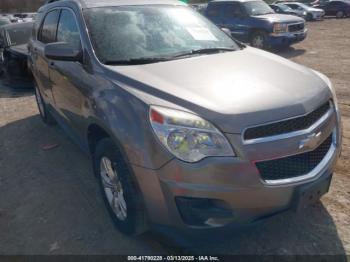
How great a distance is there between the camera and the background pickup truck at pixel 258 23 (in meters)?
11.4

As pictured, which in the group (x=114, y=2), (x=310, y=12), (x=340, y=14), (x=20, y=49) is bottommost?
(x=340, y=14)

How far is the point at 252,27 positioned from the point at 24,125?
8376 millimetres

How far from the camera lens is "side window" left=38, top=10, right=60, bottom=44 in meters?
4.27

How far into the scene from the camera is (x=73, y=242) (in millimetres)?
2934

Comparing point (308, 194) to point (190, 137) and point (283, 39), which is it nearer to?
point (190, 137)

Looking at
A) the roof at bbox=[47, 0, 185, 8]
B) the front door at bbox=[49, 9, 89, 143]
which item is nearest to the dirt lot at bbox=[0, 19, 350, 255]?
the front door at bbox=[49, 9, 89, 143]

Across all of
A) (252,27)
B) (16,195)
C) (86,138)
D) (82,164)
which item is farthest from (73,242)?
(252,27)

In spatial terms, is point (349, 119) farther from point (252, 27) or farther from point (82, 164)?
point (252, 27)

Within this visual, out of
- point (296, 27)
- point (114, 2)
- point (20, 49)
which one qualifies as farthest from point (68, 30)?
point (296, 27)

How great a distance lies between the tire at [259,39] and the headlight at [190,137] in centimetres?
1010

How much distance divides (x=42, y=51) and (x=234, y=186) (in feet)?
11.0

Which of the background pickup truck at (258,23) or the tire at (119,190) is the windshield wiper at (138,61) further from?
the background pickup truck at (258,23)

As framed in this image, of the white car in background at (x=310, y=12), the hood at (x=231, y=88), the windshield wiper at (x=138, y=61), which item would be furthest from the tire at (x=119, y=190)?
the white car in background at (x=310, y=12)

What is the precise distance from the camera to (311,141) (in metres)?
2.34
